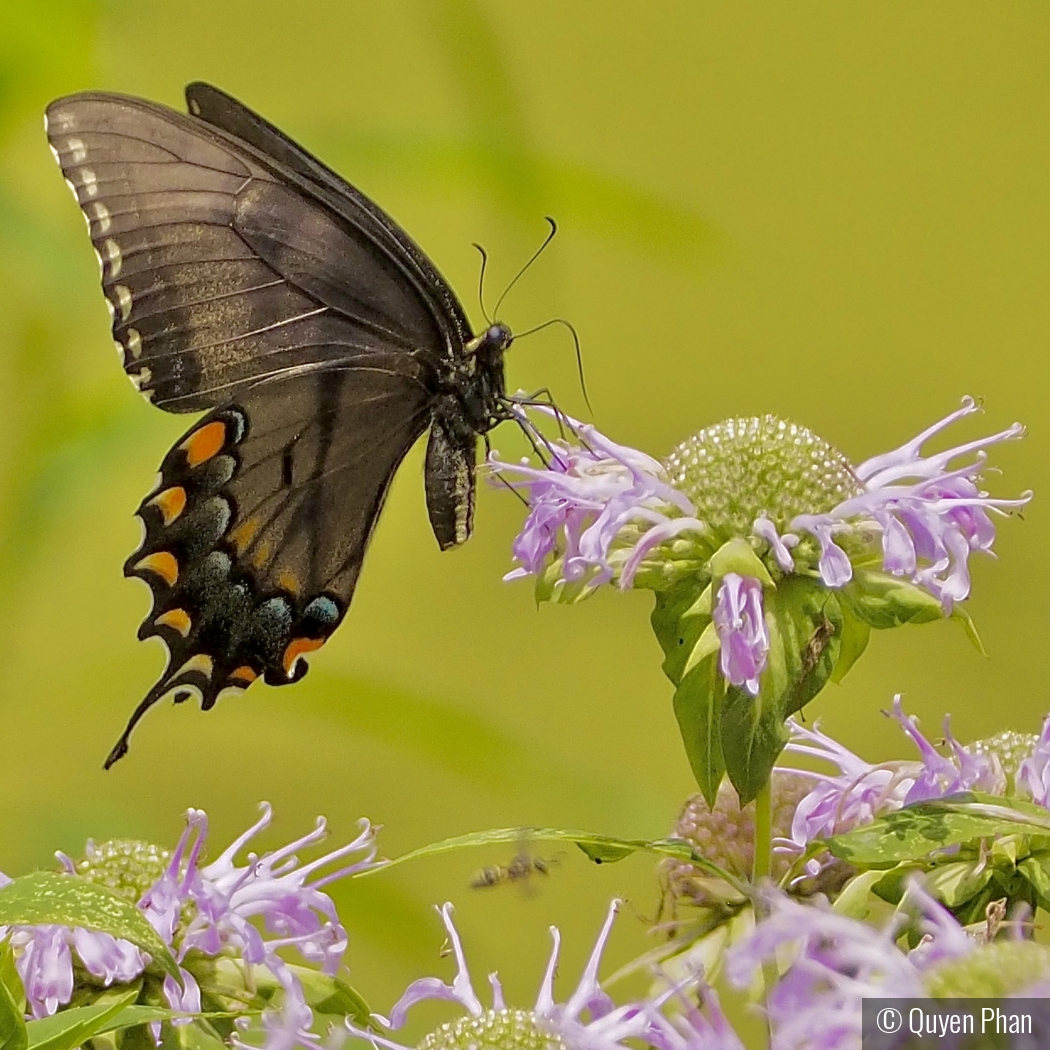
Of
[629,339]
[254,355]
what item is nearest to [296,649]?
[254,355]

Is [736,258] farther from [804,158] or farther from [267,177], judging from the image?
[267,177]

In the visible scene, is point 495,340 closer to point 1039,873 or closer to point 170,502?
point 170,502

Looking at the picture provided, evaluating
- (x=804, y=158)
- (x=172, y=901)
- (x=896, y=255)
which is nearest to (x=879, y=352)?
(x=896, y=255)

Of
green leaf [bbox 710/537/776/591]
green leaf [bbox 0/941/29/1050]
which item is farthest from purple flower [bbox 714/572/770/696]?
green leaf [bbox 0/941/29/1050]

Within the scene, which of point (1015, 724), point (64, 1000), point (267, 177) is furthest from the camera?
point (1015, 724)

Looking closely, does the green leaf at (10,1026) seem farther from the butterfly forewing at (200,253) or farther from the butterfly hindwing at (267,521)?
the butterfly forewing at (200,253)

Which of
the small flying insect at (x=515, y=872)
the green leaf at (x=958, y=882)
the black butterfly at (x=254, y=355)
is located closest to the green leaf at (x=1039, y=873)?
the green leaf at (x=958, y=882)

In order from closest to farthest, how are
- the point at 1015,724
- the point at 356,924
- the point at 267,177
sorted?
the point at 267,177, the point at 356,924, the point at 1015,724
